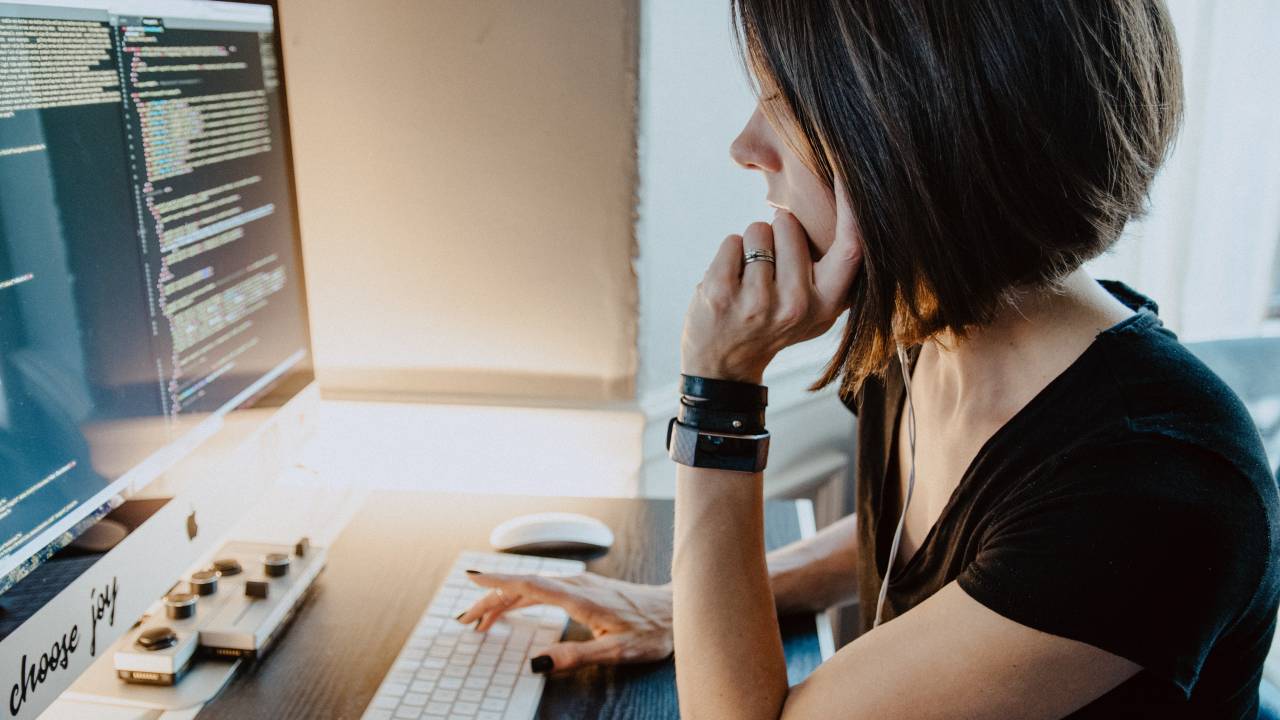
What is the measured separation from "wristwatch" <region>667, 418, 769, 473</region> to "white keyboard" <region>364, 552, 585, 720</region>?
23 cm

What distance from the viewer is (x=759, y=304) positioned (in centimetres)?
92

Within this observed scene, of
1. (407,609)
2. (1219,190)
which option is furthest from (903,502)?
(1219,190)

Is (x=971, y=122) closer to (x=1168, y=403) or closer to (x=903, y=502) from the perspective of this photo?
(x=1168, y=403)

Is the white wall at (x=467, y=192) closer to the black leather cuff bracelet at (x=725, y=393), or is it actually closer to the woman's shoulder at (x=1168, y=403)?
the black leather cuff bracelet at (x=725, y=393)

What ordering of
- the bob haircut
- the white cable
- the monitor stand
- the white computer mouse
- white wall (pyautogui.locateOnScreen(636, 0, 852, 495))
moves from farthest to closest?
white wall (pyautogui.locateOnScreen(636, 0, 852, 495))
the white computer mouse
the white cable
the bob haircut
the monitor stand

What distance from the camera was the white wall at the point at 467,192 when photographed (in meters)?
1.24

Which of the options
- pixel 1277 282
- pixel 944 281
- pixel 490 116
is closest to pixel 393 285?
pixel 490 116

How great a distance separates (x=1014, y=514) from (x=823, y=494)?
1026mm

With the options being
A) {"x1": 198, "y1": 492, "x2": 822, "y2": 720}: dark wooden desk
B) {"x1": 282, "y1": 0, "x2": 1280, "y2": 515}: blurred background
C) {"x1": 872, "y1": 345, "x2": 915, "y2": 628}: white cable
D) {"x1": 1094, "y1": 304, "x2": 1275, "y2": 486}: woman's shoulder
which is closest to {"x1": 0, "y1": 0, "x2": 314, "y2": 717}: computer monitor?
{"x1": 198, "y1": 492, "x2": 822, "y2": 720}: dark wooden desk

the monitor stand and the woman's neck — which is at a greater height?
the woman's neck

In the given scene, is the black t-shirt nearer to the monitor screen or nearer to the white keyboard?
the white keyboard

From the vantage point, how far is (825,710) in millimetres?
781

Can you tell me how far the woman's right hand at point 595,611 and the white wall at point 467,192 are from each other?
1.31 feet

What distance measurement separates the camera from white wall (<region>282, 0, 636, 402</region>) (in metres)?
1.24
